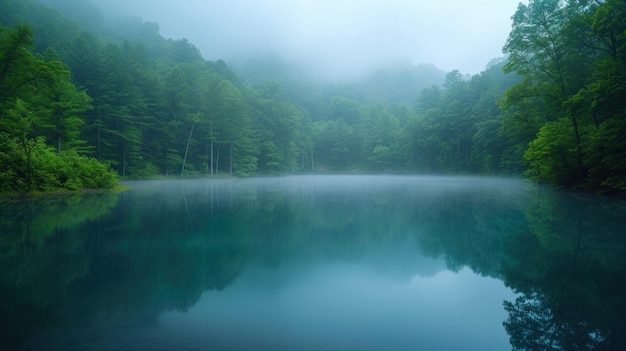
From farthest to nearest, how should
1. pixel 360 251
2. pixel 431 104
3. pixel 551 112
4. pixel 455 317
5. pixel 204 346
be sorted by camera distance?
pixel 431 104, pixel 551 112, pixel 360 251, pixel 455 317, pixel 204 346

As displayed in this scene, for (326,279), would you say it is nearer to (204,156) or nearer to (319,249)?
(319,249)

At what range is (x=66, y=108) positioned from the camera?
83.9 feet

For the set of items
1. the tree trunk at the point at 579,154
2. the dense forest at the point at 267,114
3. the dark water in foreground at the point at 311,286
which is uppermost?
the dense forest at the point at 267,114

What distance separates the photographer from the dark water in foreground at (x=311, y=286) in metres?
3.13

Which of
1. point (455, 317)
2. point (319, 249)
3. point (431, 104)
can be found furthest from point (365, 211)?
point (431, 104)

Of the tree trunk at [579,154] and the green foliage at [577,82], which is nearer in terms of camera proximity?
the green foliage at [577,82]

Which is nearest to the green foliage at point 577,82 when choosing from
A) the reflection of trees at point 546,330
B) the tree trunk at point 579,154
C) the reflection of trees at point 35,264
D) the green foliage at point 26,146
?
the tree trunk at point 579,154

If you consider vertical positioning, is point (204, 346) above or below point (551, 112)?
below

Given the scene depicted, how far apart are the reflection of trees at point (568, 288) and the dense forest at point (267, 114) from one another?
9.58 m

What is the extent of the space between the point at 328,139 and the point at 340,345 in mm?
79267

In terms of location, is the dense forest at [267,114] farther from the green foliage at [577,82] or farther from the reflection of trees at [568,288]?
the reflection of trees at [568,288]

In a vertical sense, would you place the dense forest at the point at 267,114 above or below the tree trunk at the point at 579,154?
above

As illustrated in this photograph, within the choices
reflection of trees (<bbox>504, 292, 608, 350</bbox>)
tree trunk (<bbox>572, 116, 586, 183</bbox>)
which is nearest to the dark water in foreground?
reflection of trees (<bbox>504, 292, 608, 350</bbox>)

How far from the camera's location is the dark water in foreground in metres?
3.13
